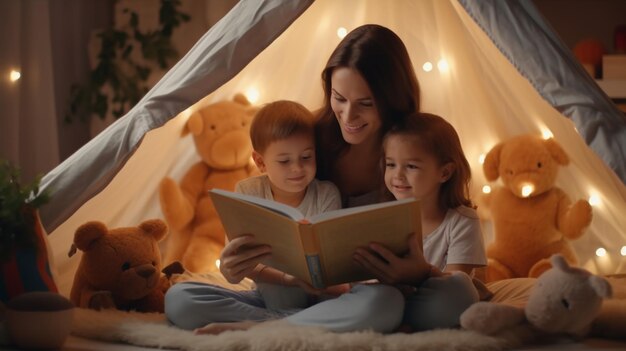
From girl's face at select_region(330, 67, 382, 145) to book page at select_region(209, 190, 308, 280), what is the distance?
0.41 m

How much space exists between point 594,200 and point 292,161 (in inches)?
37.1

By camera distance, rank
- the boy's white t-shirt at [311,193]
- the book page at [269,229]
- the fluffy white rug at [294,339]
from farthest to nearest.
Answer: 1. the boy's white t-shirt at [311,193]
2. the book page at [269,229]
3. the fluffy white rug at [294,339]

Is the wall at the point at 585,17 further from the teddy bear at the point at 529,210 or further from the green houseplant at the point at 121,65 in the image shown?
the green houseplant at the point at 121,65

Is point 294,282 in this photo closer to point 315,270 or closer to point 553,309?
point 315,270

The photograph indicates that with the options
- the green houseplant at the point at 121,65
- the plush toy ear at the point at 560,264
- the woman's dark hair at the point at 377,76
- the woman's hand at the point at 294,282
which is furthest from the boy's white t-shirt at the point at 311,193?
the green houseplant at the point at 121,65

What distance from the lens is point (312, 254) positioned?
1724 mm

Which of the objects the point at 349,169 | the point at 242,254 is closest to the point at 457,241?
the point at 349,169

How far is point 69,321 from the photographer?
5.69ft

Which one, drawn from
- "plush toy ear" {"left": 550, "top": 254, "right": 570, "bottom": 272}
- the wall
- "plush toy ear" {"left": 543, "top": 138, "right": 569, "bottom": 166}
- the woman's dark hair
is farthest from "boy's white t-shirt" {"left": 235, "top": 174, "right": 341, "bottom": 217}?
the wall

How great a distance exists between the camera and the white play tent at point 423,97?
6.56ft

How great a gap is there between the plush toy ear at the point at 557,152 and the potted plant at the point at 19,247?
1.39 metres

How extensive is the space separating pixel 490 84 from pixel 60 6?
1.76 m

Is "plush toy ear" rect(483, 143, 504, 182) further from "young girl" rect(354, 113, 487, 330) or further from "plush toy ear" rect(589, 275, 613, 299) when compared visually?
"plush toy ear" rect(589, 275, 613, 299)

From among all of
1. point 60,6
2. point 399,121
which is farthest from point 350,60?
point 60,6
